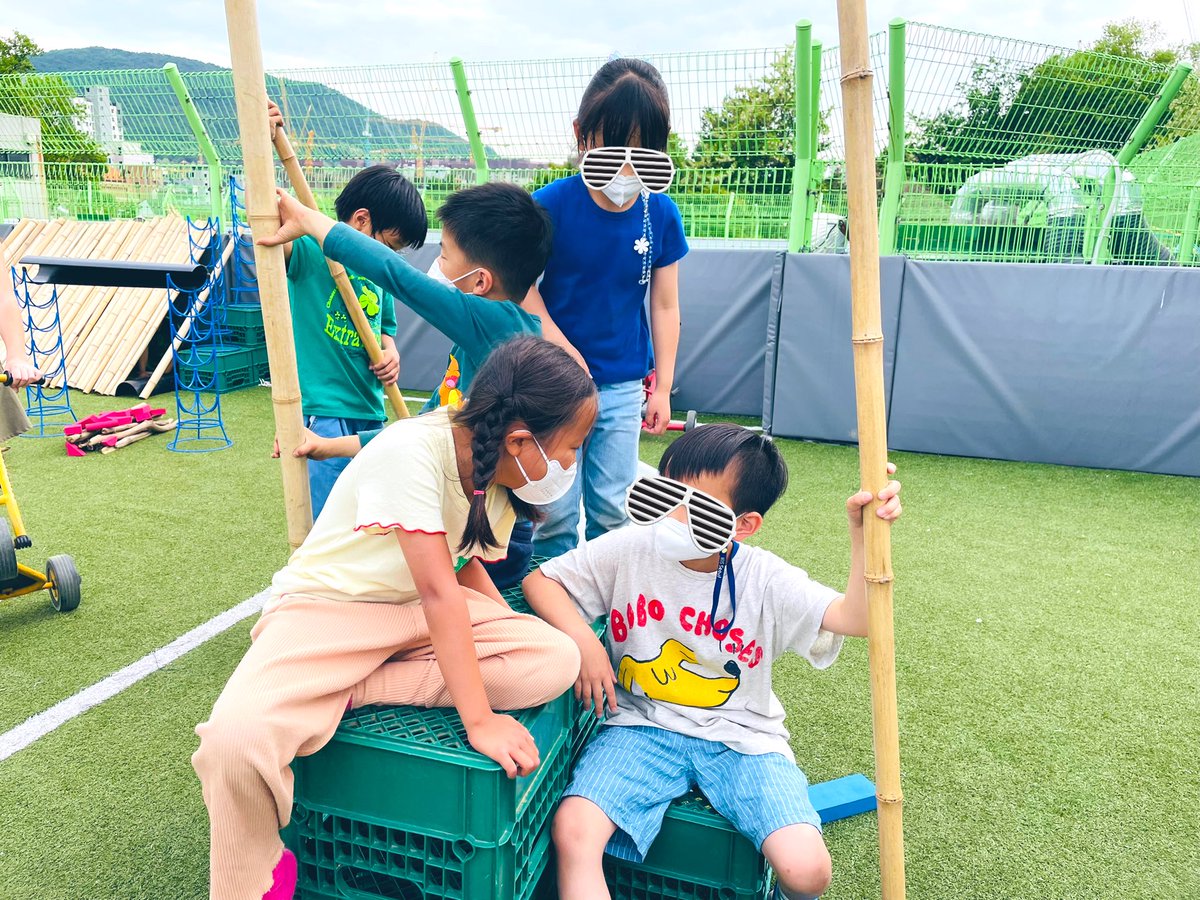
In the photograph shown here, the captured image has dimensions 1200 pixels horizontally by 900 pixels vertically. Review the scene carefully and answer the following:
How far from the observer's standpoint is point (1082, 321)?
17.8ft

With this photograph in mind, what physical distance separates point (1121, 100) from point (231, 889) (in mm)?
6902

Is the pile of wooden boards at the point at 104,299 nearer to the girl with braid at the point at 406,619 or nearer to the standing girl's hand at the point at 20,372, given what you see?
the standing girl's hand at the point at 20,372

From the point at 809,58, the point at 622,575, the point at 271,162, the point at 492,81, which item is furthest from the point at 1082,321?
the point at 271,162

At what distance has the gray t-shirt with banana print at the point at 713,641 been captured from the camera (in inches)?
69.3

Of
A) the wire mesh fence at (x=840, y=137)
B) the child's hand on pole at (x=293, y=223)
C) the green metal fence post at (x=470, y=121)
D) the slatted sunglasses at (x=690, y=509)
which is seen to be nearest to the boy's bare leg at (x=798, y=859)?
the slatted sunglasses at (x=690, y=509)

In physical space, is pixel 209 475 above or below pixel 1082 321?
below

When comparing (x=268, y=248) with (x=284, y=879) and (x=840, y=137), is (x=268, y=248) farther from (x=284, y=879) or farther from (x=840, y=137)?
(x=840, y=137)

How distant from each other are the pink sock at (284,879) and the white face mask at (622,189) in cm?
165

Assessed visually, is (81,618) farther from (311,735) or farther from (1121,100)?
(1121,100)

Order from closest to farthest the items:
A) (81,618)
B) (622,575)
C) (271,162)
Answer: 1. (271,162)
2. (622,575)
3. (81,618)

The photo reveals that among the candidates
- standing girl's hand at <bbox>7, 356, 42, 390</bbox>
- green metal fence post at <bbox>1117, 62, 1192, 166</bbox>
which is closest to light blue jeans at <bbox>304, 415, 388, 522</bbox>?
standing girl's hand at <bbox>7, 356, 42, 390</bbox>

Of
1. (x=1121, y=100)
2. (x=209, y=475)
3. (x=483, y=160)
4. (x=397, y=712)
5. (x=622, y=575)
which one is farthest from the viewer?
(x=483, y=160)

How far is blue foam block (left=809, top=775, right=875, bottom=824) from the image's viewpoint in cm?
206

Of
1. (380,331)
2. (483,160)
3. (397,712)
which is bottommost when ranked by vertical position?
(397,712)
